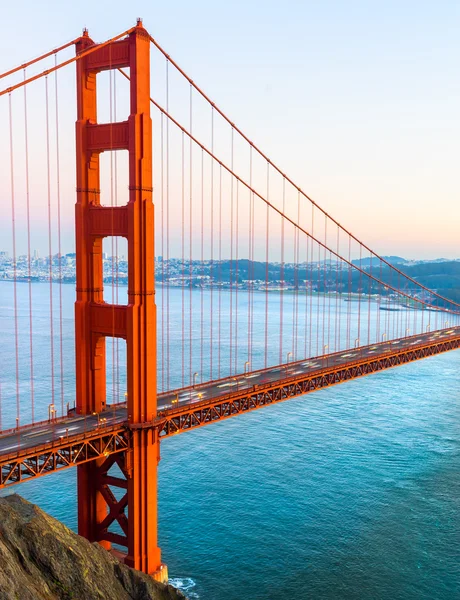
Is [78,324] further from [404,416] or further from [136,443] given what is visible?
[404,416]

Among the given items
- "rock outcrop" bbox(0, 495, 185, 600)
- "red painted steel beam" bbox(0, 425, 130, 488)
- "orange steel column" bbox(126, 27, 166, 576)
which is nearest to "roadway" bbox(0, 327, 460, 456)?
"red painted steel beam" bbox(0, 425, 130, 488)

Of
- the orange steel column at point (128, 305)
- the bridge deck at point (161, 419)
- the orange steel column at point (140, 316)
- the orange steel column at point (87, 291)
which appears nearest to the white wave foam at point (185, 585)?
the orange steel column at point (128, 305)

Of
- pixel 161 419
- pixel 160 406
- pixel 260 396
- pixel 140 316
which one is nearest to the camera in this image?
pixel 140 316

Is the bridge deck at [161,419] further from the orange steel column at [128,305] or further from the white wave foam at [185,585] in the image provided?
the white wave foam at [185,585]

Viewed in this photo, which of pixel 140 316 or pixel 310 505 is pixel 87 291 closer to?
pixel 140 316

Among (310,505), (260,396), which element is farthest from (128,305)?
(310,505)

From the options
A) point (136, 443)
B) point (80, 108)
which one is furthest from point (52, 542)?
point (80, 108)

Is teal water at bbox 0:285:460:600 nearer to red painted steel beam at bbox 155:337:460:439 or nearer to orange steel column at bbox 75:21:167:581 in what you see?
orange steel column at bbox 75:21:167:581
